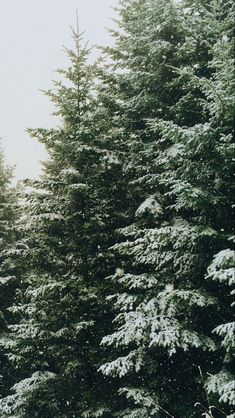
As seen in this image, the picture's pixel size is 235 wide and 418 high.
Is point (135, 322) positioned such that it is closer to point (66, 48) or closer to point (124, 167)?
point (124, 167)

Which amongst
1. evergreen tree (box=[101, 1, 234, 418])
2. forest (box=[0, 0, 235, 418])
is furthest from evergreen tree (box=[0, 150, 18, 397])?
evergreen tree (box=[101, 1, 234, 418])

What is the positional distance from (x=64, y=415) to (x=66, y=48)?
32.5ft

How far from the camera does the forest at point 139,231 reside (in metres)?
8.37

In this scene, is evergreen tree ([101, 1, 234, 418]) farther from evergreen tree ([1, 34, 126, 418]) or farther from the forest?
evergreen tree ([1, 34, 126, 418])

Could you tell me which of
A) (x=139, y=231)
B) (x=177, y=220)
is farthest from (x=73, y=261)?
(x=177, y=220)

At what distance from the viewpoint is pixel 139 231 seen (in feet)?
30.0

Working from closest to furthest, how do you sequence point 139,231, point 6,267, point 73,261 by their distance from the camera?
1. point 139,231
2. point 73,261
3. point 6,267

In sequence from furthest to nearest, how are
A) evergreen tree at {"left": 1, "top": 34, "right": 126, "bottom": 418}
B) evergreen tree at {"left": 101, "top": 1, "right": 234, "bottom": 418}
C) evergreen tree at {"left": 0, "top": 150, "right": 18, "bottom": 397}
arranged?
evergreen tree at {"left": 0, "top": 150, "right": 18, "bottom": 397}
evergreen tree at {"left": 1, "top": 34, "right": 126, "bottom": 418}
evergreen tree at {"left": 101, "top": 1, "right": 234, "bottom": 418}

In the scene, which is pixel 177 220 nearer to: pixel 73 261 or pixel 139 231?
pixel 139 231

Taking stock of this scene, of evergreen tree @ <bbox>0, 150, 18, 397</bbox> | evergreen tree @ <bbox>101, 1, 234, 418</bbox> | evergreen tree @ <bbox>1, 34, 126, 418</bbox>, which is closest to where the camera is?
evergreen tree @ <bbox>101, 1, 234, 418</bbox>

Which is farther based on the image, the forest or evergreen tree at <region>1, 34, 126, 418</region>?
evergreen tree at <region>1, 34, 126, 418</region>

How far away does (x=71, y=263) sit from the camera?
35.1ft

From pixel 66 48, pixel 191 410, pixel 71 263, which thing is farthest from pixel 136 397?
pixel 66 48

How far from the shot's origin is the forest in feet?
27.5
